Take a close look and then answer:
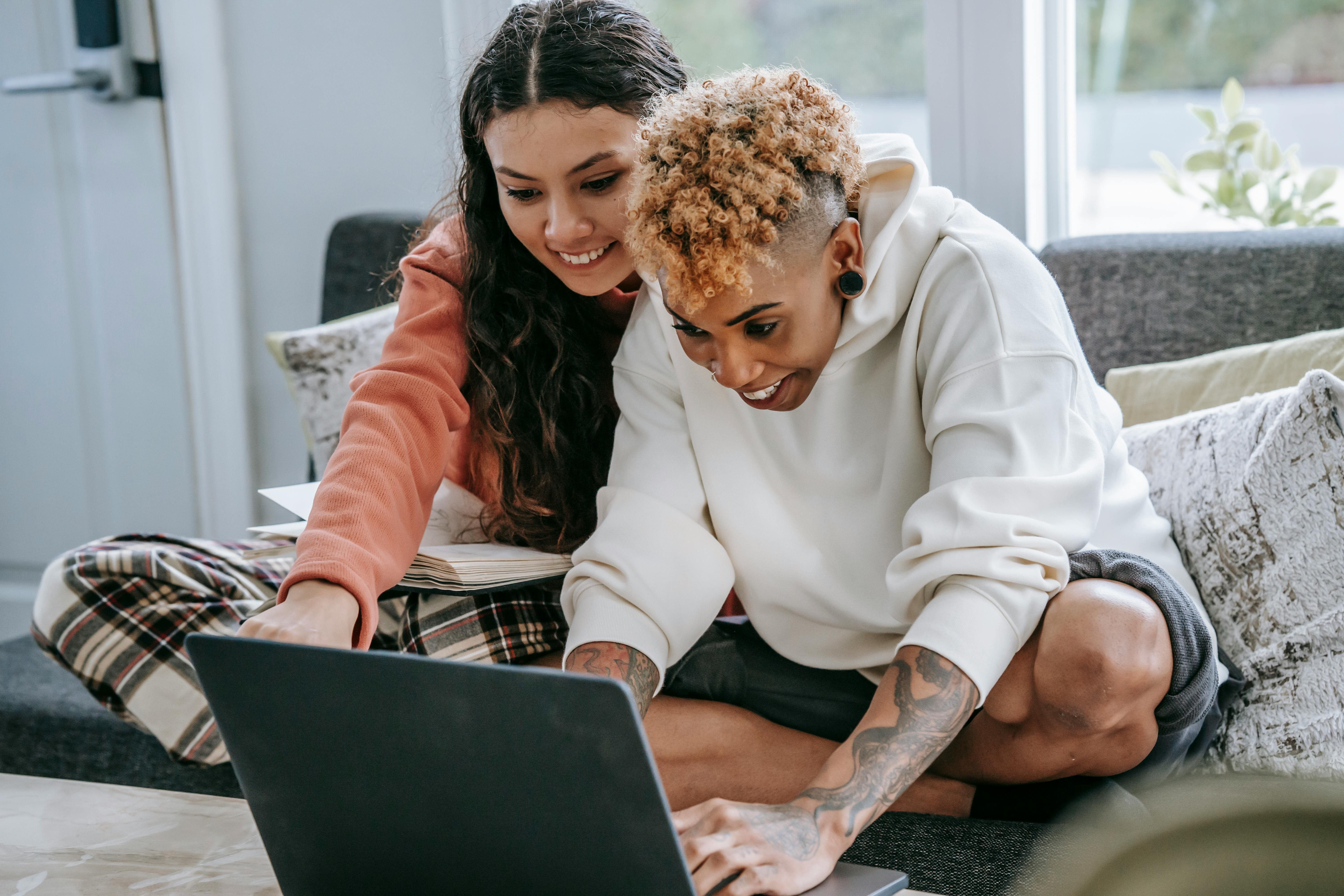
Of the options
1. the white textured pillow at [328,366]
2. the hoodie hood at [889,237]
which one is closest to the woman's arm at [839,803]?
the hoodie hood at [889,237]

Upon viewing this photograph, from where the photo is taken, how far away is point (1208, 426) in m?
1.18

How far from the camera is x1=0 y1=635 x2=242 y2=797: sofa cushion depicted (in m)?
1.49

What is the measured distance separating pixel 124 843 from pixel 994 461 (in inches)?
29.1

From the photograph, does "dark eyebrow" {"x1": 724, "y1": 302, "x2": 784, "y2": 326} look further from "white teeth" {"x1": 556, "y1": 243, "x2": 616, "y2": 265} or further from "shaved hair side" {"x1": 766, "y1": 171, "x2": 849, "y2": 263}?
"white teeth" {"x1": 556, "y1": 243, "x2": 616, "y2": 265}

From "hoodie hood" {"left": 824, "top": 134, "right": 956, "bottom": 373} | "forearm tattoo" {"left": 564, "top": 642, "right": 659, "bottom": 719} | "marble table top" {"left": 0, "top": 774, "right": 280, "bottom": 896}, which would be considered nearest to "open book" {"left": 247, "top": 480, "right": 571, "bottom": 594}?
"forearm tattoo" {"left": 564, "top": 642, "right": 659, "bottom": 719}

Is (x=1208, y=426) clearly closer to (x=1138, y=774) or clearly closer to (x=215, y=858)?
(x=1138, y=774)

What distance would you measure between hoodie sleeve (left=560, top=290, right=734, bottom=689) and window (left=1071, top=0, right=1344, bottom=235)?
Result: 3.61 ft

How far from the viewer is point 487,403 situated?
49.4 inches

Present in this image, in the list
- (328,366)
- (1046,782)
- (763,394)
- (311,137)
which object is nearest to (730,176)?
(763,394)

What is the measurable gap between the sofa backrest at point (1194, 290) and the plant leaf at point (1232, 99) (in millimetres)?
360

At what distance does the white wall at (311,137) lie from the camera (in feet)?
6.82

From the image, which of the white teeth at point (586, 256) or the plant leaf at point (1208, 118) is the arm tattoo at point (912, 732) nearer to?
the white teeth at point (586, 256)

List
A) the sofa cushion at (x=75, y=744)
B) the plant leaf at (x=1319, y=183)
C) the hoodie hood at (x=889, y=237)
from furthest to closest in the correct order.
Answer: the plant leaf at (x=1319, y=183) → the sofa cushion at (x=75, y=744) → the hoodie hood at (x=889, y=237)

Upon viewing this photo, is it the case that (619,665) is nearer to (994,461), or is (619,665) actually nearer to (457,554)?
(457,554)
